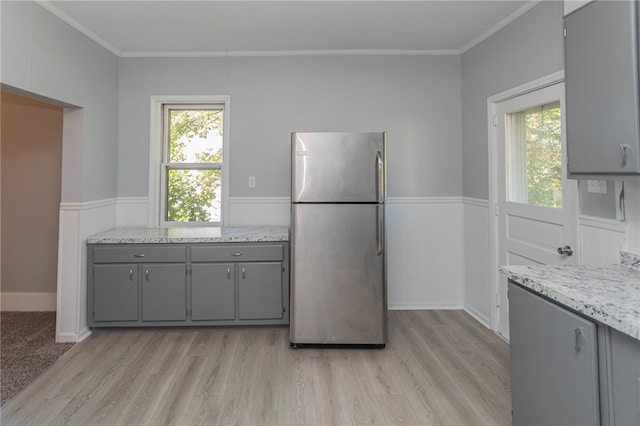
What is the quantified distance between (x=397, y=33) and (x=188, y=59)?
6.72 feet

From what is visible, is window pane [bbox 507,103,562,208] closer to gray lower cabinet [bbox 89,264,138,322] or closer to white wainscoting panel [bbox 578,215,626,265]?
white wainscoting panel [bbox 578,215,626,265]

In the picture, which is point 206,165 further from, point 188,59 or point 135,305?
point 135,305

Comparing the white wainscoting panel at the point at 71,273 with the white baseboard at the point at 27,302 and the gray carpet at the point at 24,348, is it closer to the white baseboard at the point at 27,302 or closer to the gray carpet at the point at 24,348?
the gray carpet at the point at 24,348

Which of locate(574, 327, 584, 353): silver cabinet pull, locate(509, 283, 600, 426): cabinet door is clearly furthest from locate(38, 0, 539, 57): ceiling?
locate(574, 327, 584, 353): silver cabinet pull

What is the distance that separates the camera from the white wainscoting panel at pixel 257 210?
11.6 feet

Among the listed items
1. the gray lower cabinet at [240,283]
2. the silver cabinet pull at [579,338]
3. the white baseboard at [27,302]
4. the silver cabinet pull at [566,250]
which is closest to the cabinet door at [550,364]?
A: the silver cabinet pull at [579,338]

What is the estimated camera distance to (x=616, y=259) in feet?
6.06

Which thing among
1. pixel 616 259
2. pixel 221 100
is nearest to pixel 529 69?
pixel 616 259

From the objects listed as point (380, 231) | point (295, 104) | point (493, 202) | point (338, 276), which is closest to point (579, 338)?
point (380, 231)

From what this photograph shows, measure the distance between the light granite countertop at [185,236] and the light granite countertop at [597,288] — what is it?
197 cm

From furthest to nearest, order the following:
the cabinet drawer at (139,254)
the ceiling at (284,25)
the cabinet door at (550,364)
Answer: the cabinet drawer at (139,254)
the ceiling at (284,25)
the cabinet door at (550,364)

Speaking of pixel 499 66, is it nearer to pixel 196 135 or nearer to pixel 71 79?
pixel 196 135

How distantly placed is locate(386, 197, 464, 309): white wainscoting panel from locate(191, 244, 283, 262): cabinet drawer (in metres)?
1.22

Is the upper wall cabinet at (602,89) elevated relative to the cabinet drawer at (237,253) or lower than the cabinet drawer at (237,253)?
elevated
